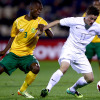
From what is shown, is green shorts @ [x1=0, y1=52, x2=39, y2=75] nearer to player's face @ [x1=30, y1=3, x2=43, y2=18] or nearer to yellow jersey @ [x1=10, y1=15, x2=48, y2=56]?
yellow jersey @ [x1=10, y1=15, x2=48, y2=56]

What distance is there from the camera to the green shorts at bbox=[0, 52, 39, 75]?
8.03 meters

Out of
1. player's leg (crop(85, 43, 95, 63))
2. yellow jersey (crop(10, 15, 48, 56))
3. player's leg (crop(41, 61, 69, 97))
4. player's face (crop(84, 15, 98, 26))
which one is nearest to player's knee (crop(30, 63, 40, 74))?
yellow jersey (crop(10, 15, 48, 56))

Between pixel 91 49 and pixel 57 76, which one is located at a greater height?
pixel 57 76

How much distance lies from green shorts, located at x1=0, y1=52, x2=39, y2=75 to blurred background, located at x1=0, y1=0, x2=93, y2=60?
9115mm

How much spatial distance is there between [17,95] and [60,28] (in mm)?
10594

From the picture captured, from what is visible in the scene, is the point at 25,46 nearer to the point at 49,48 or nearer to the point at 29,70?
the point at 29,70

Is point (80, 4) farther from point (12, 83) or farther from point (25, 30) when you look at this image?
point (25, 30)

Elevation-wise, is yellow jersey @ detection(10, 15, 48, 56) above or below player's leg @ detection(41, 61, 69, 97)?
above

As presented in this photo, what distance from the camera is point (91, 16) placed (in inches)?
295

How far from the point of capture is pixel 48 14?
19.0m

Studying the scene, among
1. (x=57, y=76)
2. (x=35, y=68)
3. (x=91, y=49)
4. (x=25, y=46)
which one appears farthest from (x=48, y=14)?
(x=57, y=76)

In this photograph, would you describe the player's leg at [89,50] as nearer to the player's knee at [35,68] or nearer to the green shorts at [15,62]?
the green shorts at [15,62]

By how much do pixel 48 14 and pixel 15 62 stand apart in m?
11.1

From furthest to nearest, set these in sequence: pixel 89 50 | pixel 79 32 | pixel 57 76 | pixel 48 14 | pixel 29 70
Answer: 1. pixel 48 14
2. pixel 89 50
3. pixel 29 70
4. pixel 79 32
5. pixel 57 76
